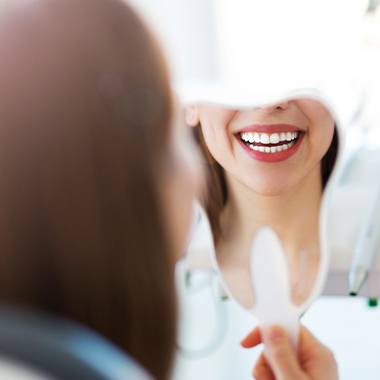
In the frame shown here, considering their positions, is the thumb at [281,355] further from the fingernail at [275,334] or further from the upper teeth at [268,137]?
the upper teeth at [268,137]

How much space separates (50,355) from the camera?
0.22m

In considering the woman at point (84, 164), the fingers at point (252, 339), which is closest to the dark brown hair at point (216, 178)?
the fingers at point (252, 339)

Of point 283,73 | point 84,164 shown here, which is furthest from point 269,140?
point 84,164

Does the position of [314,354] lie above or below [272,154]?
below

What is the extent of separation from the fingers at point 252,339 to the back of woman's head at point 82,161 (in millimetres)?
317

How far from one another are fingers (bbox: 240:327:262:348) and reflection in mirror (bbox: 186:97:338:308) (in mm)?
33

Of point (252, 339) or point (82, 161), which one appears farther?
point (252, 339)

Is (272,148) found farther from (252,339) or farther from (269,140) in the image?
(252,339)

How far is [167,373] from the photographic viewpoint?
360mm

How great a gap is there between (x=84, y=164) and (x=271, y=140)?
34 centimetres

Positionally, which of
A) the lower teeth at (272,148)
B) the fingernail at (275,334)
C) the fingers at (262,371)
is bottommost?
the fingers at (262,371)

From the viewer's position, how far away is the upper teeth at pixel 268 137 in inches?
22.9

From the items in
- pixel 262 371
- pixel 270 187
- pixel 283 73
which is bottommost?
pixel 262 371

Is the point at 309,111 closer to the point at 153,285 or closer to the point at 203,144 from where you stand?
the point at 203,144
